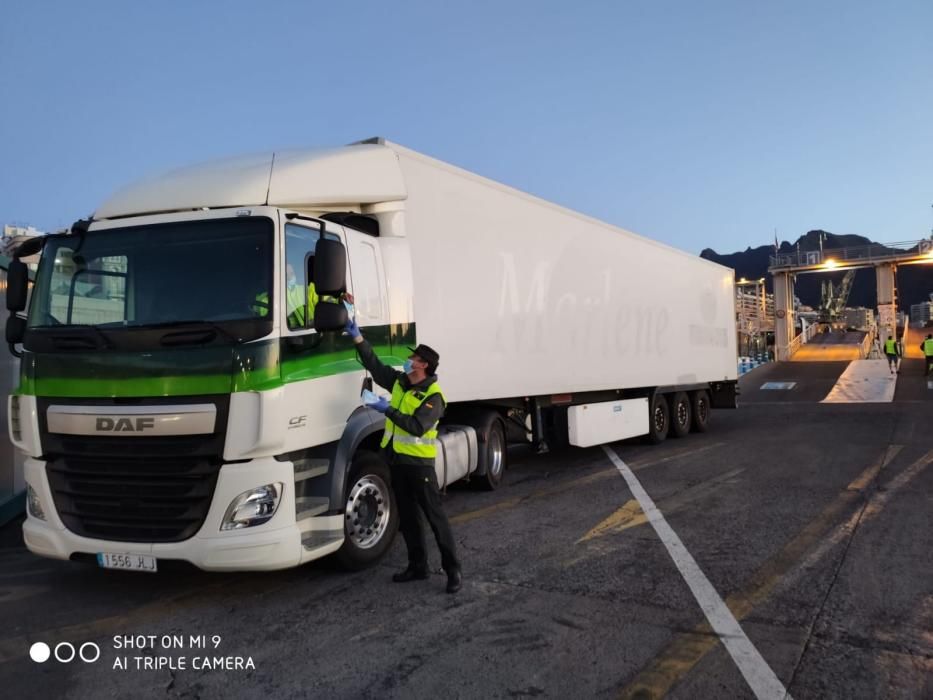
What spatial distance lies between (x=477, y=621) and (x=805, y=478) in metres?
5.96

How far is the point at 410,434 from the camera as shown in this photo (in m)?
4.79

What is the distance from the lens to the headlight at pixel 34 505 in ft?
15.3

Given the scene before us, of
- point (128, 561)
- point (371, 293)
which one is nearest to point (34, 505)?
point (128, 561)

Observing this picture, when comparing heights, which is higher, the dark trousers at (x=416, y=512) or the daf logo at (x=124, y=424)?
the daf logo at (x=124, y=424)

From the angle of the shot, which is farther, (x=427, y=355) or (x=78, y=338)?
(x=427, y=355)

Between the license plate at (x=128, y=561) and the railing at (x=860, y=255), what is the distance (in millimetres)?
59209

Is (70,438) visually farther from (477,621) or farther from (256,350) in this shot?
(477,621)

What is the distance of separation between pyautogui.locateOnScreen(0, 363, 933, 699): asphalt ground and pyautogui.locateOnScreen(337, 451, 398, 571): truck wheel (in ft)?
0.59

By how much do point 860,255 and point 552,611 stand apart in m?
61.3

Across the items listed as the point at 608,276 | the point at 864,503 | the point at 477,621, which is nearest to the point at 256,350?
the point at 477,621

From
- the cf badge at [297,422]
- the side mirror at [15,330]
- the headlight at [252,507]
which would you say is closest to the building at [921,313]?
the cf badge at [297,422]

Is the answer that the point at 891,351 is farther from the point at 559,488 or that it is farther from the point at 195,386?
the point at 195,386

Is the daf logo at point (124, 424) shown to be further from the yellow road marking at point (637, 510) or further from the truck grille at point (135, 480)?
the yellow road marking at point (637, 510)

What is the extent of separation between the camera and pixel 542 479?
29.8ft
